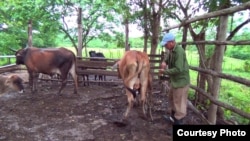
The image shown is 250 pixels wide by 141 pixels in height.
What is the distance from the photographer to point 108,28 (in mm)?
12844

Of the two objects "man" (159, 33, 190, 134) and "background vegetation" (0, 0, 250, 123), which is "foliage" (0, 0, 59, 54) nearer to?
"background vegetation" (0, 0, 250, 123)

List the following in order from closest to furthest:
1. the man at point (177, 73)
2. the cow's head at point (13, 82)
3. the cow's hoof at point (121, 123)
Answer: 1. the man at point (177, 73)
2. the cow's hoof at point (121, 123)
3. the cow's head at point (13, 82)

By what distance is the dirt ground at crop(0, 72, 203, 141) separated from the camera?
14.1 ft

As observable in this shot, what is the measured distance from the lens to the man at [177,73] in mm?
4230

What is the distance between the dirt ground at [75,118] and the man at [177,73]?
0.44m

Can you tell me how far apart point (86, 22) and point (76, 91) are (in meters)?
5.95

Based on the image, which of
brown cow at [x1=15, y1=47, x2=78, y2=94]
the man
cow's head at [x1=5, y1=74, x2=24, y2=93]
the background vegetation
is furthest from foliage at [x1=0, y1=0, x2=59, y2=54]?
the man

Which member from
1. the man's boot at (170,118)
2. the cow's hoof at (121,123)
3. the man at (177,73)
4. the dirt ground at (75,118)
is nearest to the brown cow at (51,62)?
the dirt ground at (75,118)

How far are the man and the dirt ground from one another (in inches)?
17.2

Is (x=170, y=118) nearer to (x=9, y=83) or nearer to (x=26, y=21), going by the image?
(x=9, y=83)

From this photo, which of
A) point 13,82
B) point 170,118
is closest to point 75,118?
point 170,118

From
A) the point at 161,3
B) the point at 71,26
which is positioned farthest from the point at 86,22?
the point at 161,3

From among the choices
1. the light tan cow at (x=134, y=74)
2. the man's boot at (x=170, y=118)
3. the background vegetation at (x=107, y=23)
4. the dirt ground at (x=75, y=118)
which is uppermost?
the background vegetation at (x=107, y=23)

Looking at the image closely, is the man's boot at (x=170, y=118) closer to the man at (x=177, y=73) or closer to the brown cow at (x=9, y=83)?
the man at (x=177, y=73)
